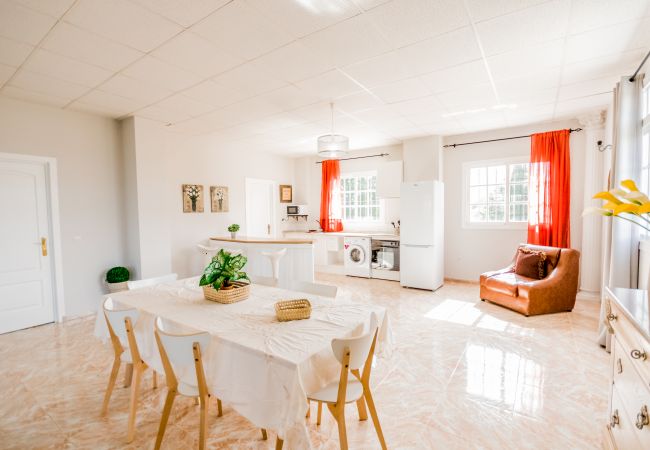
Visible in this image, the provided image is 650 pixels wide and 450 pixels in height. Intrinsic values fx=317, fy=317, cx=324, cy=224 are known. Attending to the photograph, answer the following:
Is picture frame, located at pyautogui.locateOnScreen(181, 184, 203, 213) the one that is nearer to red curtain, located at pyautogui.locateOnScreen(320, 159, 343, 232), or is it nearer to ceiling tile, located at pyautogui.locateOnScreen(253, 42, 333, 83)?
red curtain, located at pyautogui.locateOnScreen(320, 159, 343, 232)

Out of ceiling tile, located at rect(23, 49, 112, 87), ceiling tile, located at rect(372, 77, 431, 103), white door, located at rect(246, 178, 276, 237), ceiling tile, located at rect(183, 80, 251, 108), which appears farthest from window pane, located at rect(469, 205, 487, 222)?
ceiling tile, located at rect(23, 49, 112, 87)

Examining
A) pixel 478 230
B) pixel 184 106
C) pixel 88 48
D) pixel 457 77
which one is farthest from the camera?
pixel 478 230

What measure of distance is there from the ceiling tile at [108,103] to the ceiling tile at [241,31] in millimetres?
1959

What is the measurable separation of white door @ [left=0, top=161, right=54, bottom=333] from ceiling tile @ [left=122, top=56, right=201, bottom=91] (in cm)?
207

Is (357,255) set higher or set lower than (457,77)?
lower

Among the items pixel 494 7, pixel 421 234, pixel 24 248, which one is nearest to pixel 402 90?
pixel 494 7

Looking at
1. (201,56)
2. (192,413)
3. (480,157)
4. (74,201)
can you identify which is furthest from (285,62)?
(480,157)

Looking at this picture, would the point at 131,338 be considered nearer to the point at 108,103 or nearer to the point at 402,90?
the point at 108,103

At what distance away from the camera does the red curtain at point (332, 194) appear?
741cm

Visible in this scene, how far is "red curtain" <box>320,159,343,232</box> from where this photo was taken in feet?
24.3

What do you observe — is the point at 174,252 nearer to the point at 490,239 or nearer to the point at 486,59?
the point at 486,59

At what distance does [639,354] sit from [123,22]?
354 cm

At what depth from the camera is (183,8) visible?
214 cm

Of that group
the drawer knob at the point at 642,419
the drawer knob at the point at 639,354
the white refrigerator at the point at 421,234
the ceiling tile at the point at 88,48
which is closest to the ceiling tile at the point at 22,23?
the ceiling tile at the point at 88,48
